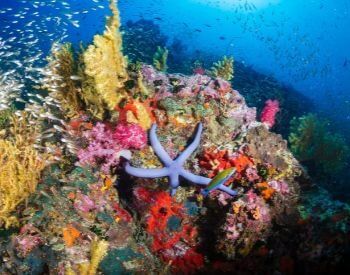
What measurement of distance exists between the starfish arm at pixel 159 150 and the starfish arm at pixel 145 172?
180 millimetres

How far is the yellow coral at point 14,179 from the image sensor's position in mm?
4930

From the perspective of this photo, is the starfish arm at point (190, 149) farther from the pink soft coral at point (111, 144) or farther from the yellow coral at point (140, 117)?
the yellow coral at point (140, 117)

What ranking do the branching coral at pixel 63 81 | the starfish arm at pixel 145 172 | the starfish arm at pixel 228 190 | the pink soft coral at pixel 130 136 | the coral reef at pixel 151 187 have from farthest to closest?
the branching coral at pixel 63 81 → the pink soft coral at pixel 130 136 → the starfish arm at pixel 228 190 → the starfish arm at pixel 145 172 → the coral reef at pixel 151 187

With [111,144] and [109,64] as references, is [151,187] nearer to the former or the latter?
[111,144]

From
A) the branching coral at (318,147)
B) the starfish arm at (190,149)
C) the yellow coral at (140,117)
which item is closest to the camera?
the starfish arm at (190,149)

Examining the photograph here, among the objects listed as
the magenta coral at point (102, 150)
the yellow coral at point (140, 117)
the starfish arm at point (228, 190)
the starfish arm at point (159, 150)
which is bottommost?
the magenta coral at point (102, 150)

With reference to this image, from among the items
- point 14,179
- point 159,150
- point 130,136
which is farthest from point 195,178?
point 14,179

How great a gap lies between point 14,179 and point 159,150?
7.84 ft

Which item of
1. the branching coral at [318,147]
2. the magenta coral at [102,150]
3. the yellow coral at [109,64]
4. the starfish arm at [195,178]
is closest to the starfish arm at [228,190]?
the starfish arm at [195,178]

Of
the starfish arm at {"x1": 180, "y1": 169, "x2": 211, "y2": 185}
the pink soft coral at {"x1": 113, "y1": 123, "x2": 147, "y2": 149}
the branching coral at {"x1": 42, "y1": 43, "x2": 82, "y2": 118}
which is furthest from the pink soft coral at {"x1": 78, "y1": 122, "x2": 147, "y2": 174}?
the branching coral at {"x1": 42, "y1": 43, "x2": 82, "y2": 118}

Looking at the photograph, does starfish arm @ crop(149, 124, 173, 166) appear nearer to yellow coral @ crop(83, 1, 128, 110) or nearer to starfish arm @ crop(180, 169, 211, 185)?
starfish arm @ crop(180, 169, 211, 185)

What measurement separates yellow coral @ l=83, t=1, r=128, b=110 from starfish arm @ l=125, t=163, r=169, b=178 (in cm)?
142

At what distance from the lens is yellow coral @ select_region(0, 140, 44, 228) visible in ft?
16.2

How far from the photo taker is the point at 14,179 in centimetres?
508
